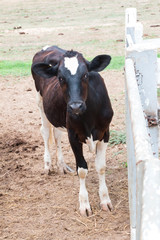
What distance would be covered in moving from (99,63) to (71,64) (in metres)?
0.38

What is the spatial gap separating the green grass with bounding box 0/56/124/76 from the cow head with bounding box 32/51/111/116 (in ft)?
21.4

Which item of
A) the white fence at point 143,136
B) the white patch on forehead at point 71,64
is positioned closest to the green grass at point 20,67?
the white fence at point 143,136

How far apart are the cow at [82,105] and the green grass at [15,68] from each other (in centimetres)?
603

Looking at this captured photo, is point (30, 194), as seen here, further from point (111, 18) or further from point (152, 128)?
point (111, 18)

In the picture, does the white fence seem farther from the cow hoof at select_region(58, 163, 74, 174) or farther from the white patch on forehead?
the cow hoof at select_region(58, 163, 74, 174)

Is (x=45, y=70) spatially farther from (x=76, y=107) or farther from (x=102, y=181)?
(x=102, y=181)

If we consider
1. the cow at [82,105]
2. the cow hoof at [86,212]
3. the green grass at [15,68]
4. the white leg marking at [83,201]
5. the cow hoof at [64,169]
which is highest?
the cow at [82,105]

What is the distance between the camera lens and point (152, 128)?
3.25 m

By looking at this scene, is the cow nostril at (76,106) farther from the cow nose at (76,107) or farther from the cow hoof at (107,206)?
the cow hoof at (107,206)

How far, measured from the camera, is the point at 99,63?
172 inches

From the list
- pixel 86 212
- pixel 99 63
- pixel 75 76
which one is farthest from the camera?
pixel 86 212

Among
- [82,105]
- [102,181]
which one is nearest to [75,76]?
[82,105]

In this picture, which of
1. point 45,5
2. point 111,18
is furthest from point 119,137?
point 45,5

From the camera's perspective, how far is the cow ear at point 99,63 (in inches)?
171
